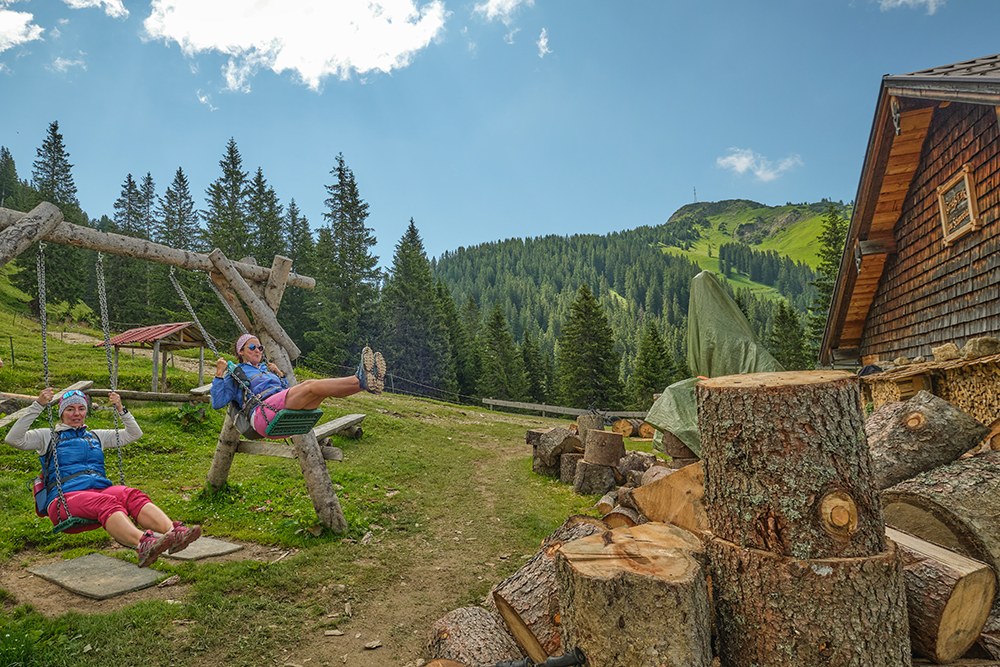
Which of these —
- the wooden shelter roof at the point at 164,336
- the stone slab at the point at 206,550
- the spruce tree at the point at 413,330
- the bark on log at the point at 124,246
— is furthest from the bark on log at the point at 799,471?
the spruce tree at the point at 413,330

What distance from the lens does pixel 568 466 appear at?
9305 mm

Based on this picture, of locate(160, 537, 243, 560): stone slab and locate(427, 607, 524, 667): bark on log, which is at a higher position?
locate(427, 607, 524, 667): bark on log

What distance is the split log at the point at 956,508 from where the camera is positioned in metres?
3.25

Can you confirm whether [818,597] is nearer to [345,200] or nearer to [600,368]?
[600,368]

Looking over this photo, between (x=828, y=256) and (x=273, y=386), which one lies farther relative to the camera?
(x=828, y=256)

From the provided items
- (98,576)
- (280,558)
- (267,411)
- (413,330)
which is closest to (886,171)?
(267,411)

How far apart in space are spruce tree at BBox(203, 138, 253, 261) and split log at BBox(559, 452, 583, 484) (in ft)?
117

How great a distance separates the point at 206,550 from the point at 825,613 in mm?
5584

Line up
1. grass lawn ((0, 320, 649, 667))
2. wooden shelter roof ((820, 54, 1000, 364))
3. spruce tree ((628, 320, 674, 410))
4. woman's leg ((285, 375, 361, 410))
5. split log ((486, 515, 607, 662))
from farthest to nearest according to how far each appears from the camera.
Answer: spruce tree ((628, 320, 674, 410)) < wooden shelter roof ((820, 54, 1000, 364)) < woman's leg ((285, 375, 361, 410)) < grass lawn ((0, 320, 649, 667)) < split log ((486, 515, 607, 662))

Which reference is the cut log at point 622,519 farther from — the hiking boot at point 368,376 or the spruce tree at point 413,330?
the spruce tree at point 413,330

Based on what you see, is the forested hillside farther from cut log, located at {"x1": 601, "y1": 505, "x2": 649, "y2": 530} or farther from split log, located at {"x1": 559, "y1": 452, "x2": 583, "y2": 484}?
cut log, located at {"x1": 601, "y1": 505, "x2": 649, "y2": 530}

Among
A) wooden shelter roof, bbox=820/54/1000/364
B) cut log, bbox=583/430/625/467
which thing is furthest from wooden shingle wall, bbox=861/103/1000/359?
cut log, bbox=583/430/625/467

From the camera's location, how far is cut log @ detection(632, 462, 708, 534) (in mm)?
4051

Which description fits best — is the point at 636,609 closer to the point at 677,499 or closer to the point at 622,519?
the point at 677,499
